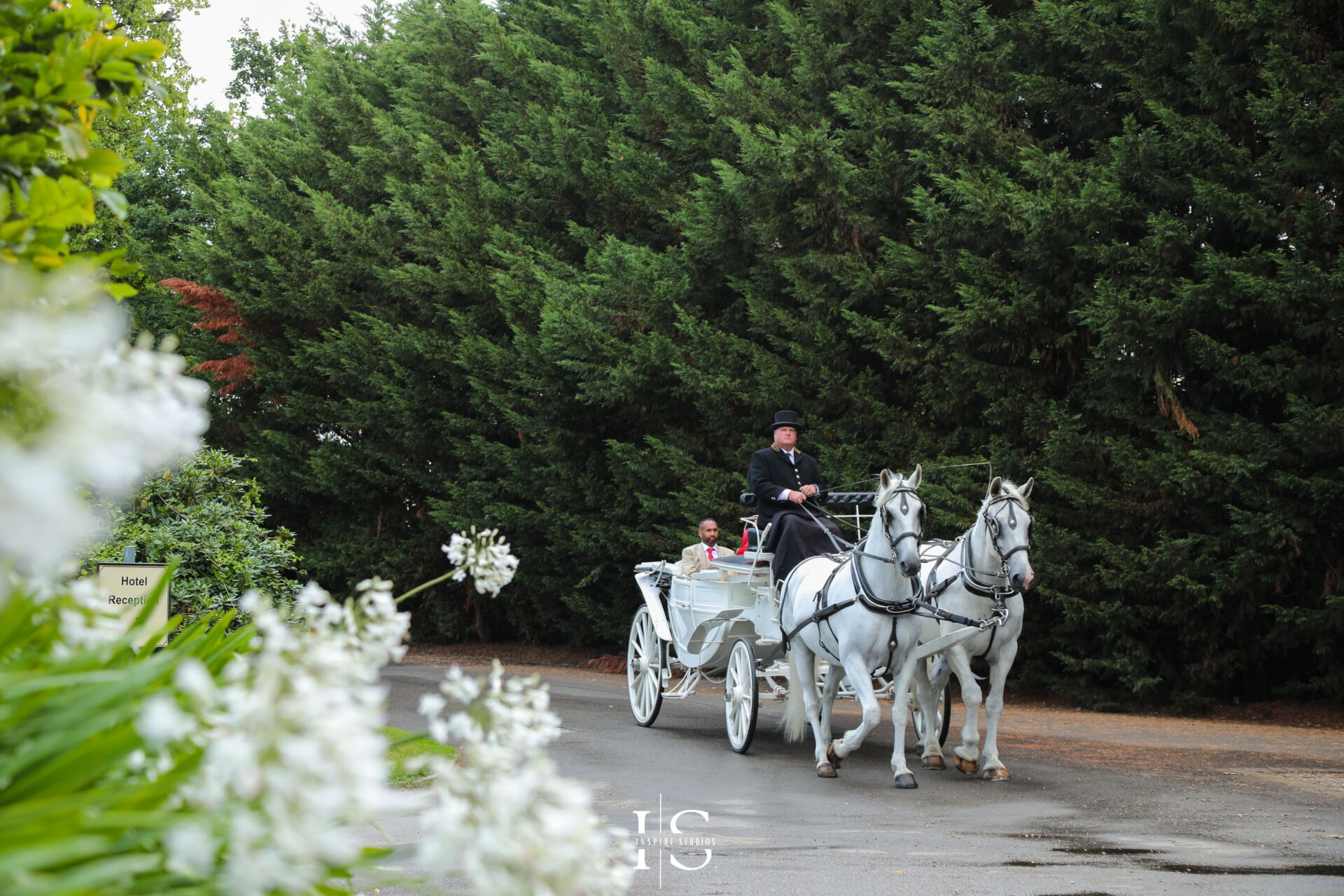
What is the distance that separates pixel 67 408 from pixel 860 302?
52.9 ft

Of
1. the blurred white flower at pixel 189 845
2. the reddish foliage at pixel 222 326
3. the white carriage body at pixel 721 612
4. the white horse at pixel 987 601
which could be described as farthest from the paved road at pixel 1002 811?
the reddish foliage at pixel 222 326

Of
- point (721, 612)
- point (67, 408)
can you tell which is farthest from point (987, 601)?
point (67, 408)

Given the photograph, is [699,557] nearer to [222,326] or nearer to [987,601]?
[987,601]

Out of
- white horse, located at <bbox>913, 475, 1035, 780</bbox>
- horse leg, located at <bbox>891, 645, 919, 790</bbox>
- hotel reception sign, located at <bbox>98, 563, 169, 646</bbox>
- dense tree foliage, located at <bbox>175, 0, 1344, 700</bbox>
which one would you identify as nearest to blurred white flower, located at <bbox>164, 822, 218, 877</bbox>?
hotel reception sign, located at <bbox>98, 563, 169, 646</bbox>

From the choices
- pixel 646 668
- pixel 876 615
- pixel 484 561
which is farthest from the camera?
pixel 646 668

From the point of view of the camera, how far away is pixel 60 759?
1857 mm

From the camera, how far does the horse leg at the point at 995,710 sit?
9.76 m

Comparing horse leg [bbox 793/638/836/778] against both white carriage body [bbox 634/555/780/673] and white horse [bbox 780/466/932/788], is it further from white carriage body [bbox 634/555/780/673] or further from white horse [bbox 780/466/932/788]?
white carriage body [bbox 634/555/780/673]

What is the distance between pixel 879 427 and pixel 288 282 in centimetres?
1505

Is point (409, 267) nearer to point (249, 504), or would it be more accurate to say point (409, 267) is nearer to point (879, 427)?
point (879, 427)

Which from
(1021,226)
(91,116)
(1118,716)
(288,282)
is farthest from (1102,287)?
(288,282)

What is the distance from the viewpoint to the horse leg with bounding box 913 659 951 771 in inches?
408

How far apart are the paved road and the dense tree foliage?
9.04 ft

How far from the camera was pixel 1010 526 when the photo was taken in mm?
9719
